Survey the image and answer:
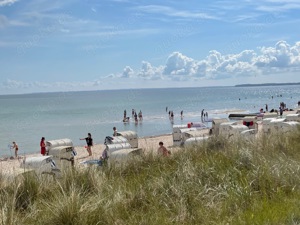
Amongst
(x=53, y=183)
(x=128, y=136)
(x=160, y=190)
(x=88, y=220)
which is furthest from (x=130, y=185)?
(x=128, y=136)

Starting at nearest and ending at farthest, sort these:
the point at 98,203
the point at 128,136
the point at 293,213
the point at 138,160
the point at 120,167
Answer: the point at 293,213 → the point at 98,203 → the point at 120,167 → the point at 138,160 → the point at 128,136

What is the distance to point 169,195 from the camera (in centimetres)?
486

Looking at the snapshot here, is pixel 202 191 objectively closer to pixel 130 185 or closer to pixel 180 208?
pixel 180 208

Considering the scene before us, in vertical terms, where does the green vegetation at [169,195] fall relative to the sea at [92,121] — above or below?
above

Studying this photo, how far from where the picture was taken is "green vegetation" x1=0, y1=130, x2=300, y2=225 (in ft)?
13.6

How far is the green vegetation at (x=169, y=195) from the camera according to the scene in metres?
4.13

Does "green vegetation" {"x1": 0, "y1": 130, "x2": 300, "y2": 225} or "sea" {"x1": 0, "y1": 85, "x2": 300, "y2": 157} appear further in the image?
"sea" {"x1": 0, "y1": 85, "x2": 300, "y2": 157}

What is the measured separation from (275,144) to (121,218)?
4792 mm

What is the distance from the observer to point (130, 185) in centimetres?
557

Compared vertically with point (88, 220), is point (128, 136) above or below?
below

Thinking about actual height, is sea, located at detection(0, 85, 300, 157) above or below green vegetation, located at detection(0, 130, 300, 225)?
below

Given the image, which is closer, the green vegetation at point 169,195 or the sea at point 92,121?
the green vegetation at point 169,195

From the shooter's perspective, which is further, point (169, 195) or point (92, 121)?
point (92, 121)

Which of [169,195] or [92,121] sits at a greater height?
[169,195]
